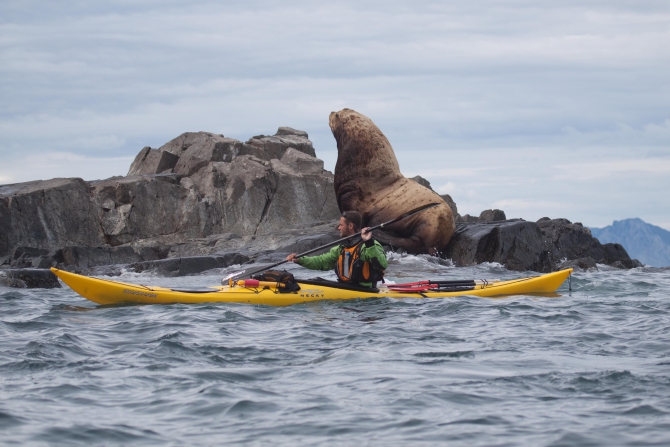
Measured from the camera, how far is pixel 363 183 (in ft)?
55.2

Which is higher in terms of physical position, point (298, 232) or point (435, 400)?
point (298, 232)

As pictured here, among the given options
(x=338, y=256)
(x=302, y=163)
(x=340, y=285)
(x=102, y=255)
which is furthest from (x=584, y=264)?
(x=302, y=163)

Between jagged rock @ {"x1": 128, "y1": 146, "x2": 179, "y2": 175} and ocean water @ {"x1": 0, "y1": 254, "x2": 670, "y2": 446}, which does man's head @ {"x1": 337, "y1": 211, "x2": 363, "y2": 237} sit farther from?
jagged rock @ {"x1": 128, "y1": 146, "x2": 179, "y2": 175}

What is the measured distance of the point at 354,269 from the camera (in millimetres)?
8977

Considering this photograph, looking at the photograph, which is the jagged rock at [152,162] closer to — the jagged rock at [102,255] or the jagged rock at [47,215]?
the jagged rock at [47,215]

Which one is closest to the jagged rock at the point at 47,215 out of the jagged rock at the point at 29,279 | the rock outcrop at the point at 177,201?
the rock outcrop at the point at 177,201

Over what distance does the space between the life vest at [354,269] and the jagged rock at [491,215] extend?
42.6 feet

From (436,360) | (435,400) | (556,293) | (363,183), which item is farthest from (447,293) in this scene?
(363,183)

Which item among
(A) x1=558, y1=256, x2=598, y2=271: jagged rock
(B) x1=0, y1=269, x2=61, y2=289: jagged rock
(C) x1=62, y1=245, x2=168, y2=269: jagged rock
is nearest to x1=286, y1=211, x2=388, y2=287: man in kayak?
(B) x1=0, y1=269, x2=61, y2=289: jagged rock

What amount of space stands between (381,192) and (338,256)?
7643mm

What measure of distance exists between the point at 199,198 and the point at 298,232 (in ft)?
19.4

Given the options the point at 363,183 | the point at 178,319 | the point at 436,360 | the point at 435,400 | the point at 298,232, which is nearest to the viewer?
the point at 435,400

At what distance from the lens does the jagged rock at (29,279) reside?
11.6m

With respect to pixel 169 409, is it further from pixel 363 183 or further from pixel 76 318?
pixel 363 183
